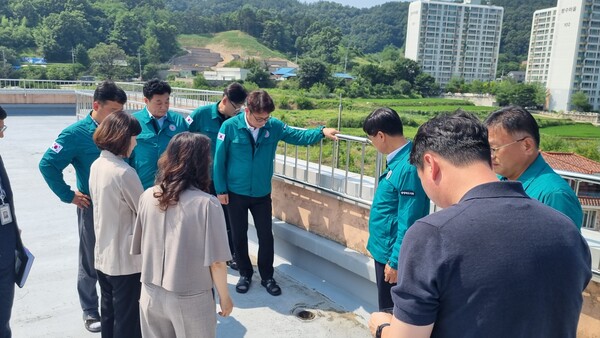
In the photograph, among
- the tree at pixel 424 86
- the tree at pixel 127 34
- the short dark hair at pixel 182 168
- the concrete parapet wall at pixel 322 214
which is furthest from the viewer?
the tree at pixel 127 34

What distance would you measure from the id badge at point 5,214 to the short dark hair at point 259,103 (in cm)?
156

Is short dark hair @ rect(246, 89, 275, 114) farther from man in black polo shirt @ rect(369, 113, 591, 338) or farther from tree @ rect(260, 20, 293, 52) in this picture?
tree @ rect(260, 20, 293, 52)

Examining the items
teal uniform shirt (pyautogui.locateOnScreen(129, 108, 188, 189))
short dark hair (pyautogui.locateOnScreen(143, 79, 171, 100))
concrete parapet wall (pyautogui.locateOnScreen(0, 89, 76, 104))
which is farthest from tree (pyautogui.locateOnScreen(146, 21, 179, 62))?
teal uniform shirt (pyautogui.locateOnScreen(129, 108, 188, 189))

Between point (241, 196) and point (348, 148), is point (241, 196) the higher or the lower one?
the lower one

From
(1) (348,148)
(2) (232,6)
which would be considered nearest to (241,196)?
(1) (348,148)

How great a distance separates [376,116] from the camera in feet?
7.73

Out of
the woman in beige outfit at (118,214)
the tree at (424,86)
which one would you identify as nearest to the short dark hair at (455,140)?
the woman in beige outfit at (118,214)

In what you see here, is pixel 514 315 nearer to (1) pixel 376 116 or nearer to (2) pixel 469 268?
(2) pixel 469 268

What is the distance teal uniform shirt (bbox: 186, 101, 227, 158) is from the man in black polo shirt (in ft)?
9.87

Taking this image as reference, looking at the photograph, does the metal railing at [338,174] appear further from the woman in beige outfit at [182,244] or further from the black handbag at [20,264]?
the black handbag at [20,264]

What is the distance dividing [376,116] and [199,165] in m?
0.96

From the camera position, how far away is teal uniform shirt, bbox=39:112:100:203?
2736 millimetres

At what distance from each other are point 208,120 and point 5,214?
189 centimetres

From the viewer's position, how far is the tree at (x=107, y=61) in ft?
183
